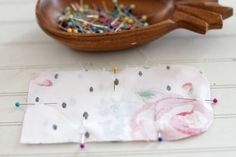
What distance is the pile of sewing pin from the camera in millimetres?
792

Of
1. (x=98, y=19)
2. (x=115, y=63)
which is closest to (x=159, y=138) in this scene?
(x=115, y=63)

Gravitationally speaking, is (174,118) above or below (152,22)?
below

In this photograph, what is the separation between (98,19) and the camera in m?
0.83

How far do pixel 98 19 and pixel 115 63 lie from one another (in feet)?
0.44

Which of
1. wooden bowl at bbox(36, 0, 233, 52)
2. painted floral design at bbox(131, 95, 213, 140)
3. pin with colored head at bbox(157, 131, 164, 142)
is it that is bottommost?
pin with colored head at bbox(157, 131, 164, 142)

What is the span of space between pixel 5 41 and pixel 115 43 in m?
0.29

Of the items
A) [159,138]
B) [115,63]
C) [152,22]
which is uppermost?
[152,22]

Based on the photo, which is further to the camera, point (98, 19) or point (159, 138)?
point (98, 19)

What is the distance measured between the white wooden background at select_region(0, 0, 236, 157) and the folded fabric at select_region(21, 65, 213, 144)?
0.7 inches

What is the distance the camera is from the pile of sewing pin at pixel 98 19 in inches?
31.2

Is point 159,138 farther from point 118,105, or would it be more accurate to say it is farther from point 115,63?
point 115,63

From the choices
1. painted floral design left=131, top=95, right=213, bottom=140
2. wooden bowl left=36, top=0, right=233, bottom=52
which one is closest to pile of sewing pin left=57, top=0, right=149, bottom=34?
wooden bowl left=36, top=0, right=233, bottom=52

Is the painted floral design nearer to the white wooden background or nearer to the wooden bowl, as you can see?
the white wooden background

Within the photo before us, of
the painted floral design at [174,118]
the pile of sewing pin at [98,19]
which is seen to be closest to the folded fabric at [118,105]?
the painted floral design at [174,118]
